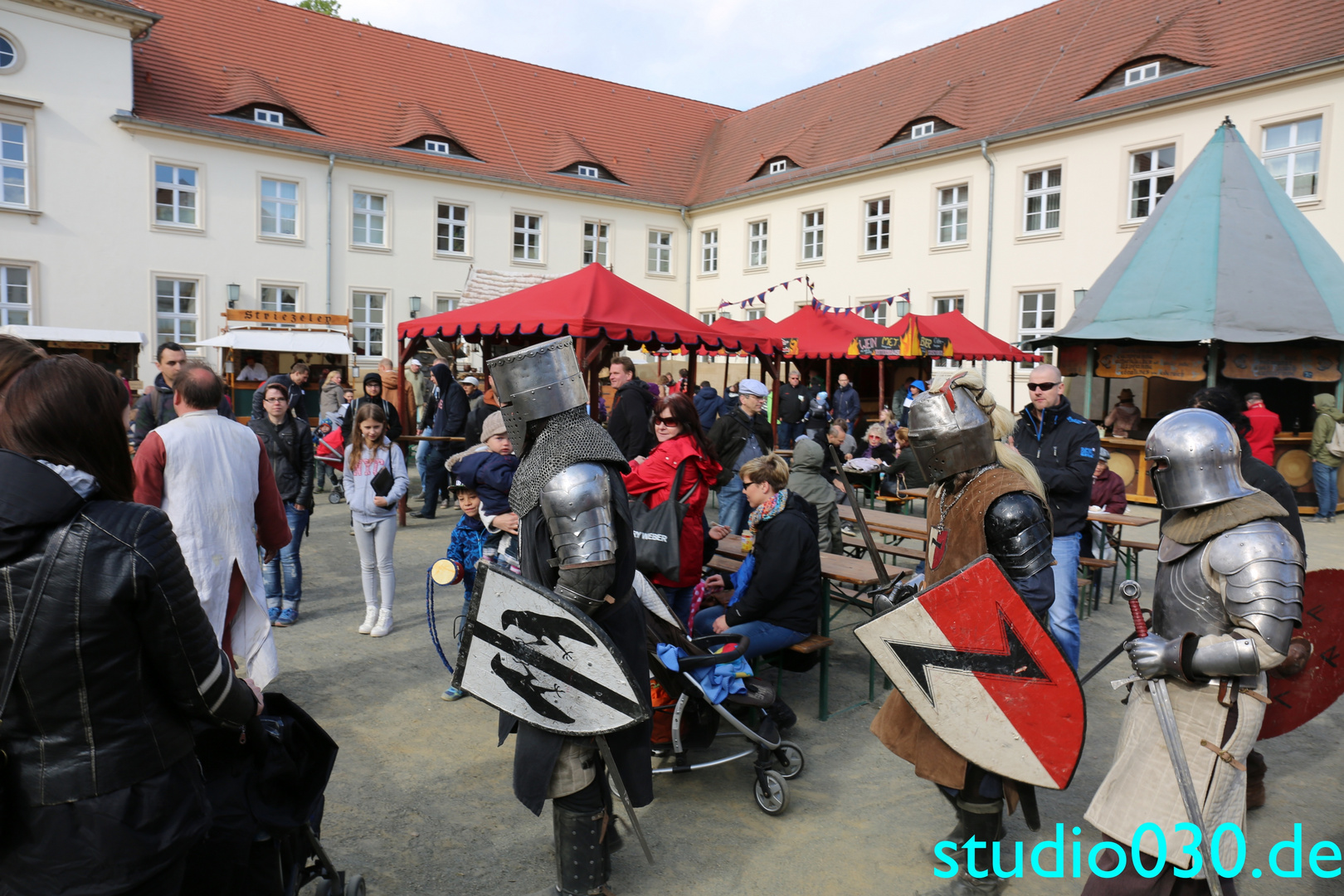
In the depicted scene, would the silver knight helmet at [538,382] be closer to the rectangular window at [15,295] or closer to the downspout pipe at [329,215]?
the rectangular window at [15,295]

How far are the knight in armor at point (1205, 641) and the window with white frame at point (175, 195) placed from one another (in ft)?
71.4

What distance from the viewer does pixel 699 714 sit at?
3.48 meters

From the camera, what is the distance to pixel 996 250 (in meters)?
19.3

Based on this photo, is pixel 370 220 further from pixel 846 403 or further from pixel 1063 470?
pixel 1063 470

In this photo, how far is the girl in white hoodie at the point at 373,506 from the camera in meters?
5.36

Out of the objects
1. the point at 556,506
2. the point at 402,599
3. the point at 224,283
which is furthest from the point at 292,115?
the point at 556,506

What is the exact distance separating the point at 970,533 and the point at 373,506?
12.7ft

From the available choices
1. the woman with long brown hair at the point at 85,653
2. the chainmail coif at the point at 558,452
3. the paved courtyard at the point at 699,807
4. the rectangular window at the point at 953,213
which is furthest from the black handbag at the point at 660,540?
the rectangular window at the point at 953,213

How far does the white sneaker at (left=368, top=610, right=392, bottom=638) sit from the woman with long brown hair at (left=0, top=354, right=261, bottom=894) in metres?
3.86

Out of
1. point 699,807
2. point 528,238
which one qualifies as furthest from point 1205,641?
point 528,238

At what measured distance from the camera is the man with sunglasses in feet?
14.6

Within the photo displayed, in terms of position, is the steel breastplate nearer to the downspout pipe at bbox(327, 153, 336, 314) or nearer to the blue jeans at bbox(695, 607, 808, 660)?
the blue jeans at bbox(695, 607, 808, 660)

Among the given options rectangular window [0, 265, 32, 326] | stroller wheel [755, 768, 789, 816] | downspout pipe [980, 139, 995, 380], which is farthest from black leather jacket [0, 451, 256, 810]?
rectangular window [0, 265, 32, 326]

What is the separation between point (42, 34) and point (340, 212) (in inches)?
260
